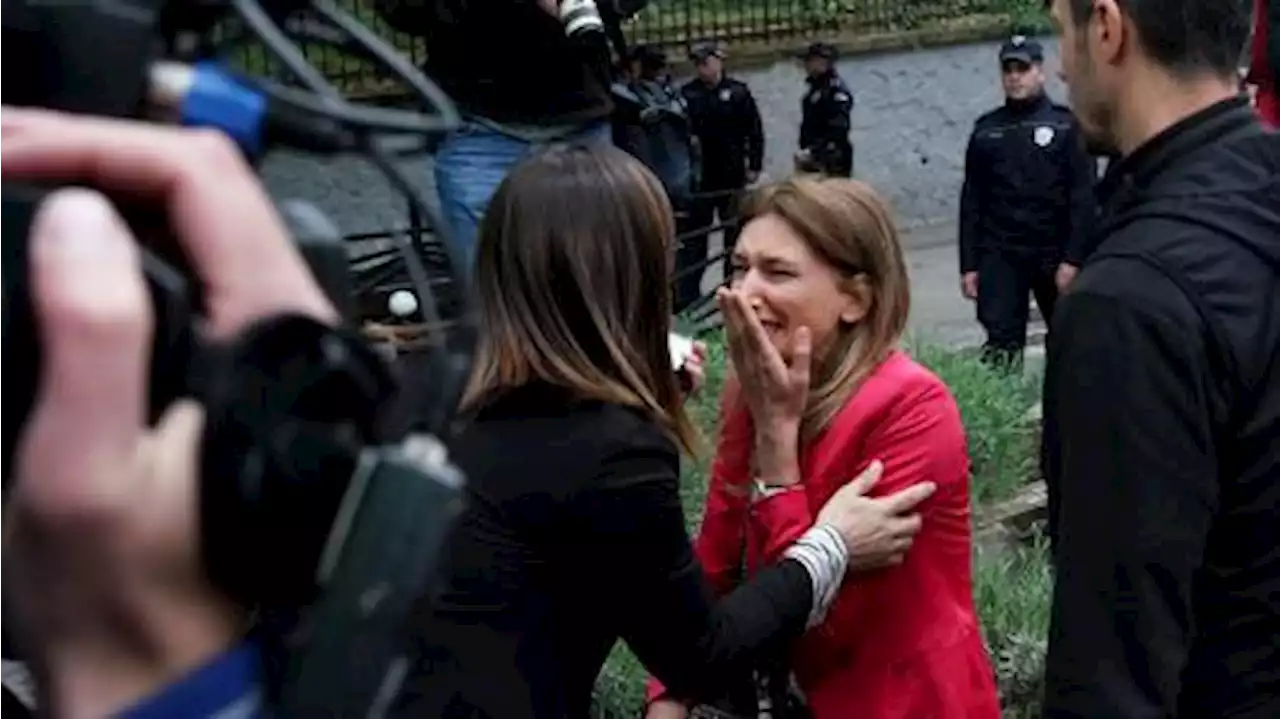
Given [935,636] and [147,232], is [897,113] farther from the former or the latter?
[147,232]

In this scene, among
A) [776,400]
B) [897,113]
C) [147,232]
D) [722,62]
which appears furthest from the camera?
[897,113]

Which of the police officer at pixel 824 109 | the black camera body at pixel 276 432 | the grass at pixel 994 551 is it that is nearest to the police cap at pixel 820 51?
the police officer at pixel 824 109

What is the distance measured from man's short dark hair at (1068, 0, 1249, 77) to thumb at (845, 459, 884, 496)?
33.4 inches

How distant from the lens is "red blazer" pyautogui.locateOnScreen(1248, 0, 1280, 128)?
16.0 feet

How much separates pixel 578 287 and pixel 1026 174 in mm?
7773

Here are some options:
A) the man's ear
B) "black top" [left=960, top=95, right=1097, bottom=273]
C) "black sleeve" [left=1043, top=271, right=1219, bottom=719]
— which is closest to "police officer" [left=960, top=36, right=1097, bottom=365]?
"black top" [left=960, top=95, right=1097, bottom=273]

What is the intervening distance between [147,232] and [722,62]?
14.8 m

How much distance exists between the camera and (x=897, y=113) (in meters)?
18.8

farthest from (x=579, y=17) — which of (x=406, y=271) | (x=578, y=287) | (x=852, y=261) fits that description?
(x=406, y=271)

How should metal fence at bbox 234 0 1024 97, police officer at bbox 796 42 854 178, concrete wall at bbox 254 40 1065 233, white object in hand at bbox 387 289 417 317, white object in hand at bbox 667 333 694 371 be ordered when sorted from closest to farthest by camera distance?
white object in hand at bbox 667 333 694 371, white object in hand at bbox 387 289 417 317, police officer at bbox 796 42 854 178, metal fence at bbox 234 0 1024 97, concrete wall at bbox 254 40 1065 233

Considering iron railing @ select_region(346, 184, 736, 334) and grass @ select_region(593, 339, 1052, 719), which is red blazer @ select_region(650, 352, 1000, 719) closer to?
iron railing @ select_region(346, 184, 736, 334)

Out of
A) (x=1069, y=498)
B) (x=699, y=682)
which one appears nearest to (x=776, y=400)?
(x=699, y=682)

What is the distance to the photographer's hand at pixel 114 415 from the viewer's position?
110cm

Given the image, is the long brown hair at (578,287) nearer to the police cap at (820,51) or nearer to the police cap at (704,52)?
the police cap at (704,52)
